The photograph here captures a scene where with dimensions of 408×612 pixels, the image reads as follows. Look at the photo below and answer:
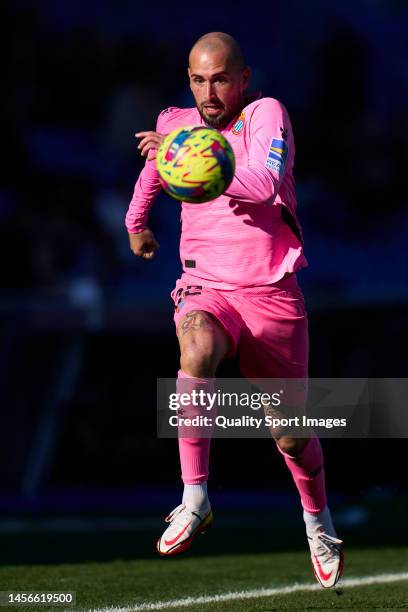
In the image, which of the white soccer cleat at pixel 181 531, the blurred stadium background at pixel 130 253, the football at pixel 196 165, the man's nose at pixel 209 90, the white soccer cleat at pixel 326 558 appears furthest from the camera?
the blurred stadium background at pixel 130 253

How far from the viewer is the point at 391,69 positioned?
67.7 ft

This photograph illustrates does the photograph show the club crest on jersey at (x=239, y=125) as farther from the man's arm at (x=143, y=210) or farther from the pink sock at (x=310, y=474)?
the pink sock at (x=310, y=474)

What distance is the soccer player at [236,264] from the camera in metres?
5.34

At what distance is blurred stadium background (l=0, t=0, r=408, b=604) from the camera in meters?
11.6

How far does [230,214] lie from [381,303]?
6.59 m

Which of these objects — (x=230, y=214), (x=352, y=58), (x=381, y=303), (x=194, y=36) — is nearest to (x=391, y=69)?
(x=352, y=58)

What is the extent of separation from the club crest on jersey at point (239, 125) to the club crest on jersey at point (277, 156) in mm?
301

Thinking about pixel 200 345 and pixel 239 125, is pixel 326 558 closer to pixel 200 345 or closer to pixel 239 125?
pixel 200 345

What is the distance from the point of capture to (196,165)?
483 centimetres

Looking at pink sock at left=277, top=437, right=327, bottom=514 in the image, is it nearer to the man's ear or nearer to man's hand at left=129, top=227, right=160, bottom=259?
man's hand at left=129, top=227, right=160, bottom=259

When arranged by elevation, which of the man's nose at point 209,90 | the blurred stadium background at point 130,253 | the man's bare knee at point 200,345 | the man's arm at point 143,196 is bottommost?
the blurred stadium background at point 130,253

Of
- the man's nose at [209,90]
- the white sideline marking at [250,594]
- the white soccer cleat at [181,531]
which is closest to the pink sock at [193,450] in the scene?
the white soccer cleat at [181,531]

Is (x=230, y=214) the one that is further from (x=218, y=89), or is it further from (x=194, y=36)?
(x=194, y=36)

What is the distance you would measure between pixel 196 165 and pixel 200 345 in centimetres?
90
